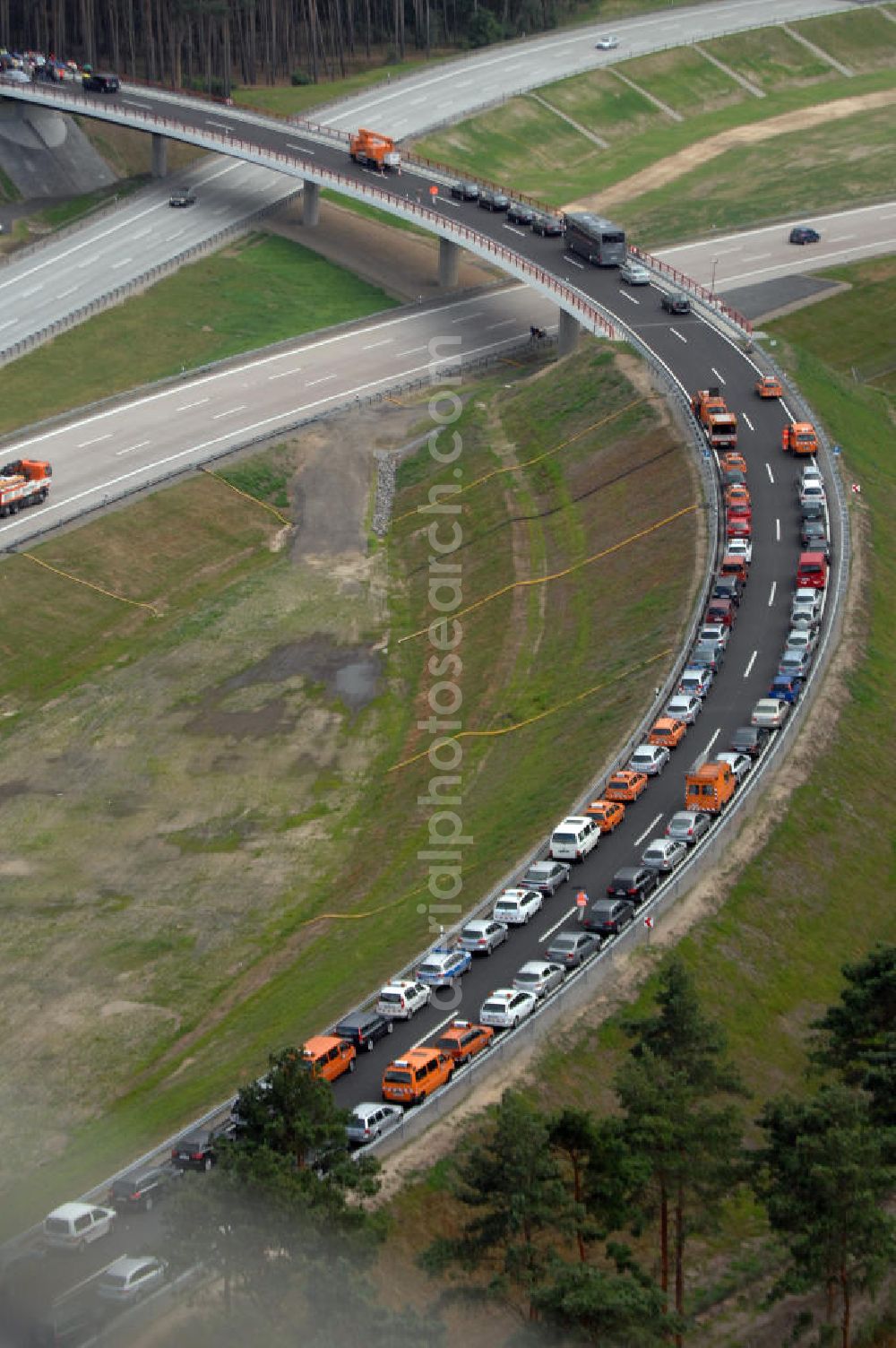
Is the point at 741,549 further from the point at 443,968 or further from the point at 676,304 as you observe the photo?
the point at 676,304

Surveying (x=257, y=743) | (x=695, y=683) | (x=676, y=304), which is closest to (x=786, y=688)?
(x=695, y=683)

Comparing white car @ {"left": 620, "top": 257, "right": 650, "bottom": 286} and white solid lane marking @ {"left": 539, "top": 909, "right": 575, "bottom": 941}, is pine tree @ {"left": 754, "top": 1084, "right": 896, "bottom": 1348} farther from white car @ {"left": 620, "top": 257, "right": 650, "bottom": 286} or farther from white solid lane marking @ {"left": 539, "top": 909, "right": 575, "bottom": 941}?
white car @ {"left": 620, "top": 257, "right": 650, "bottom": 286}

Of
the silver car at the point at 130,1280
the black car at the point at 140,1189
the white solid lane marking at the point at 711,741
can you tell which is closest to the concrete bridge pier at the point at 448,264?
the white solid lane marking at the point at 711,741

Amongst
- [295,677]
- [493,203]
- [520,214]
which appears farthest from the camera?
[493,203]

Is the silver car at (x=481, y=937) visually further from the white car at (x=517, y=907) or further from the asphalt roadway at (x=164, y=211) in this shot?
the asphalt roadway at (x=164, y=211)

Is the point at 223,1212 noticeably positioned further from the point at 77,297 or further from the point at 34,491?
the point at 77,297

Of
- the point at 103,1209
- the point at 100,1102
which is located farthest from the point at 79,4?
the point at 103,1209
